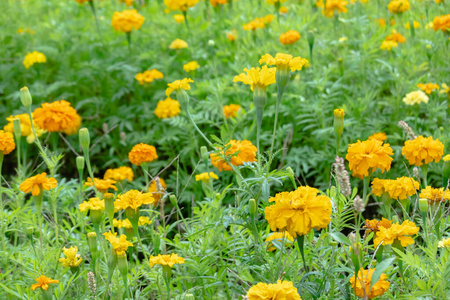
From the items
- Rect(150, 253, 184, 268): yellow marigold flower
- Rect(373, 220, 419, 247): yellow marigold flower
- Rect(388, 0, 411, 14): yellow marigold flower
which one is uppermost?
Rect(388, 0, 411, 14): yellow marigold flower

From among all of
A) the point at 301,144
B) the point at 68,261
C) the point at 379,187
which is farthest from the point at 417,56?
the point at 68,261

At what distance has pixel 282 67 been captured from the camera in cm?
149

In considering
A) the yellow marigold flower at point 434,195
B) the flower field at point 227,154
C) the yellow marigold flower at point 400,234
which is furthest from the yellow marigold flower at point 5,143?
the yellow marigold flower at point 434,195

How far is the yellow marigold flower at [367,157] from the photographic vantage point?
1492 millimetres

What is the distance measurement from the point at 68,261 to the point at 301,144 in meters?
1.72

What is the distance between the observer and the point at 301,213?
4.08 ft

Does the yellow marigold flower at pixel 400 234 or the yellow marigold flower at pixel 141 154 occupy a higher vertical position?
the yellow marigold flower at pixel 400 234

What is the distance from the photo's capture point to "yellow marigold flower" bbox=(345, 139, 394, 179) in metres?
1.49

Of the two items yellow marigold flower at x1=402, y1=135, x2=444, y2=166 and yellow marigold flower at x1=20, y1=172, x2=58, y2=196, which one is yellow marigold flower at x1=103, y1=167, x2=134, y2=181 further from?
yellow marigold flower at x1=402, y1=135, x2=444, y2=166

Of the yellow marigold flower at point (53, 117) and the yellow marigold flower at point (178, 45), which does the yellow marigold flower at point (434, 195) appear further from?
the yellow marigold flower at point (178, 45)

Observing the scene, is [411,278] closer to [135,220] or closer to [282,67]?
[282,67]

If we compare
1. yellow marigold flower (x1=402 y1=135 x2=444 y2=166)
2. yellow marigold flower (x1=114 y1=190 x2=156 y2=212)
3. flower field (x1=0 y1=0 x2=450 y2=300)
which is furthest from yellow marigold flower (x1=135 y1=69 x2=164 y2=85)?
yellow marigold flower (x1=402 y1=135 x2=444 y2=166)

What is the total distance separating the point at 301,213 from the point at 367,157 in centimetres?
36

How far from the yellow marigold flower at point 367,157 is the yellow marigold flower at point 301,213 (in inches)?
11.5
